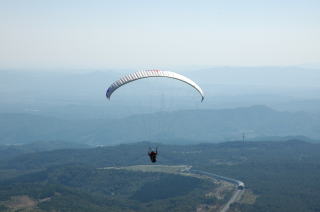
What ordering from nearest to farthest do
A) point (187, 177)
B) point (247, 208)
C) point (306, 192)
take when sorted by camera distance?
point (247, 208)
point (306, 192)
point (187, 177)

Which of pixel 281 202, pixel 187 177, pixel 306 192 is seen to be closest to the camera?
→ pixel 281 202

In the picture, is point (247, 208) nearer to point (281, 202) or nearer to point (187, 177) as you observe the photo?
point (281, 202)

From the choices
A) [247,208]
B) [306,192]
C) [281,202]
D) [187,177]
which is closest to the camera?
[247,208]

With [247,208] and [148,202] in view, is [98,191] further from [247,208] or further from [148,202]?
[247,208]

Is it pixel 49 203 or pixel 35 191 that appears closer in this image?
Answer: pixel 49 203

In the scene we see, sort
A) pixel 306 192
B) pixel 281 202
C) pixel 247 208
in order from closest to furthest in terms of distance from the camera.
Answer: pixel 247 208
pixel 281 202
pixel 306 192

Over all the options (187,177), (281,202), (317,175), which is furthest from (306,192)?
(187,177)

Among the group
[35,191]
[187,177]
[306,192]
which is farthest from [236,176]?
[35,191]

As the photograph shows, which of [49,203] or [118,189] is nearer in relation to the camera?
[49,203]

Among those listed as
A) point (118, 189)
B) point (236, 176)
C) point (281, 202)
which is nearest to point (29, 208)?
point (118, 189)
